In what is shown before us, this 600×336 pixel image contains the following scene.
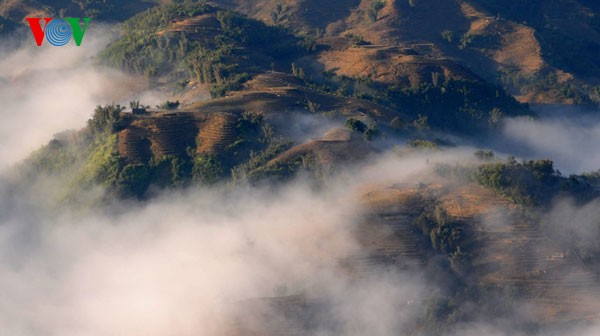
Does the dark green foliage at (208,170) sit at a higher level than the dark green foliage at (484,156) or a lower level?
higher

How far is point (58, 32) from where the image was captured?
14188cm

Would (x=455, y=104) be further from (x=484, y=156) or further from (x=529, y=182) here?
(x=529, y=182)

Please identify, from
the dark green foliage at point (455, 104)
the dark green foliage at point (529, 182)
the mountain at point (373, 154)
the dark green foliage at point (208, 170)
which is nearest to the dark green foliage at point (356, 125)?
the mountain at point (373, 154)

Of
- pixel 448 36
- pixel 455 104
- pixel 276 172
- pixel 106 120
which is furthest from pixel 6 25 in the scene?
pixel 276 172

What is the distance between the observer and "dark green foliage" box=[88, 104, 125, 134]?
289 ft

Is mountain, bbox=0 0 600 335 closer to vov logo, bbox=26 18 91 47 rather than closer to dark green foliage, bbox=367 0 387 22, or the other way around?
dark green foliage, bbox=367 0 387 22

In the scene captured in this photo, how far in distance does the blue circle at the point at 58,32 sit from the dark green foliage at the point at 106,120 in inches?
2181

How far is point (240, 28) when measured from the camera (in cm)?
12662

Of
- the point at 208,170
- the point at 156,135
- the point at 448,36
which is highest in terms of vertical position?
the point at 156,135

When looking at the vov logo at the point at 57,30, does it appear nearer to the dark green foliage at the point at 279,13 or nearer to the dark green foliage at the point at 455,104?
the dark green foliage at the point at 279,13

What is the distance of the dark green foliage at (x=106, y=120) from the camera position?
88.1m

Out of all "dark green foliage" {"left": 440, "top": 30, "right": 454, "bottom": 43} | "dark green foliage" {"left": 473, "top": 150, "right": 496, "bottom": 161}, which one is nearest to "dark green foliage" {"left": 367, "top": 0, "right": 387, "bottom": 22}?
"dark green foliage" {"left": 440, "top": 30, "right": 454, "bottom": 43}

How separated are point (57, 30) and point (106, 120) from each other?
2432 inches

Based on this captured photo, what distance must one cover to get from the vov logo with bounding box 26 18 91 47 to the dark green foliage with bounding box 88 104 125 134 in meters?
51.7
